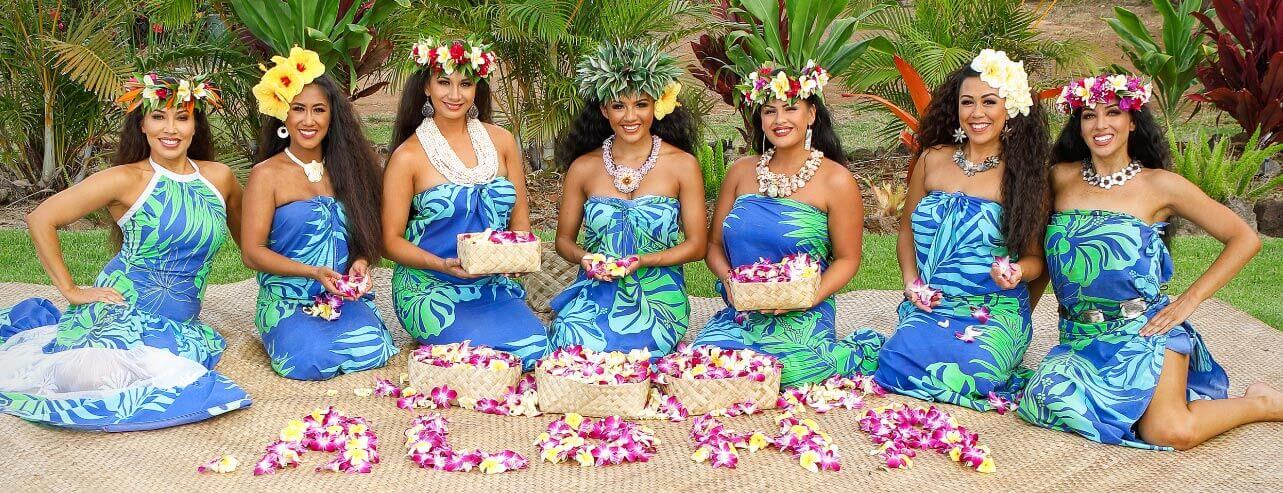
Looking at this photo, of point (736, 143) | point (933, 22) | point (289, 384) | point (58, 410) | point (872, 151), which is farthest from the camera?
point (736, 143)

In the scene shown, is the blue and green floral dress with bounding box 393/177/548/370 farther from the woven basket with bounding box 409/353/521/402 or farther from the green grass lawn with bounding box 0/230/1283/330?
the green grass lawn with bounding box 0/230/1283/330

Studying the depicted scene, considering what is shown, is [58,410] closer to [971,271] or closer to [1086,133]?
[971,271]

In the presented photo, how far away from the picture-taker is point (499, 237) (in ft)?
14.5

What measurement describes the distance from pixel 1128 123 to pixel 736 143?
263 inches

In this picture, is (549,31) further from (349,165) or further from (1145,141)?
(1145,141)

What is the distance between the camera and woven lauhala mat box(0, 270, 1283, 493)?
3.53m

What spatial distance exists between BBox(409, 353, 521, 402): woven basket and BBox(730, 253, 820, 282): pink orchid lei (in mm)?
913

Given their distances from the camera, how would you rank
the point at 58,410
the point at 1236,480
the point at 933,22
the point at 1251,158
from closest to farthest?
the point at 1236,480
the point at 58,410
the point at 1251,158
the point at 933,22

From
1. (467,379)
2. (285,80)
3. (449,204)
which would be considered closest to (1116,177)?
(467,379)

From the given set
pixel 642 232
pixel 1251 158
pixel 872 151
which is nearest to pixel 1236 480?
pixel 642 232

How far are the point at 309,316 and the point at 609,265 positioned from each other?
123 cm

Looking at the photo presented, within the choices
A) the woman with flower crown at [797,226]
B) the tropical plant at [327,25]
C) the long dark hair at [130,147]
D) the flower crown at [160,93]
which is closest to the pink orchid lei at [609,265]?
the woman with flower crown at [797,226]

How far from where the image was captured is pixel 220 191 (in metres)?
4.66

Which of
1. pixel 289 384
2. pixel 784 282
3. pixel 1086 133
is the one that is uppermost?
pixel 1086 133
